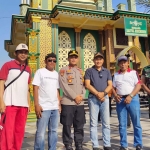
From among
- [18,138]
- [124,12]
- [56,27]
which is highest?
[124,12]

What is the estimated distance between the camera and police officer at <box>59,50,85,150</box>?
3232 millimetres

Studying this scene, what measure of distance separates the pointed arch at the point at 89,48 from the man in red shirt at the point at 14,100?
10.3 meters

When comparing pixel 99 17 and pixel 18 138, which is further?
pixel 99 17

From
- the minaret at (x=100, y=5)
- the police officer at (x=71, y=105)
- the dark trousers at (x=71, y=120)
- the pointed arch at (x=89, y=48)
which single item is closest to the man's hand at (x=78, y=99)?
the police officer at (x=71, y=105)

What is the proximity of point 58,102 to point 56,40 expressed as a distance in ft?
29.0

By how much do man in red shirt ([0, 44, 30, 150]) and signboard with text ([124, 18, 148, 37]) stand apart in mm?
9677

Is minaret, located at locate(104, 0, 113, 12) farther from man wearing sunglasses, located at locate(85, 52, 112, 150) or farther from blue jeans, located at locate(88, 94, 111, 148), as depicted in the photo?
blue jeans, located at locate(88, 94, 111, 148)

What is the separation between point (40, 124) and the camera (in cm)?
297

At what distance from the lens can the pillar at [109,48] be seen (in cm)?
1268

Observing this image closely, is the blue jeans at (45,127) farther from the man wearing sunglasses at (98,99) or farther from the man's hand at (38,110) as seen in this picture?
the man wearing sunglasses at (98,99)

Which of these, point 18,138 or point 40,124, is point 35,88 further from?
point 18,138

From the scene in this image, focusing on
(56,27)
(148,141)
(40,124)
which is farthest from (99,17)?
(40,124)

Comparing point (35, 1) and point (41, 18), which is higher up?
point (35, 1)

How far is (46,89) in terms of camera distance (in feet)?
10.1
